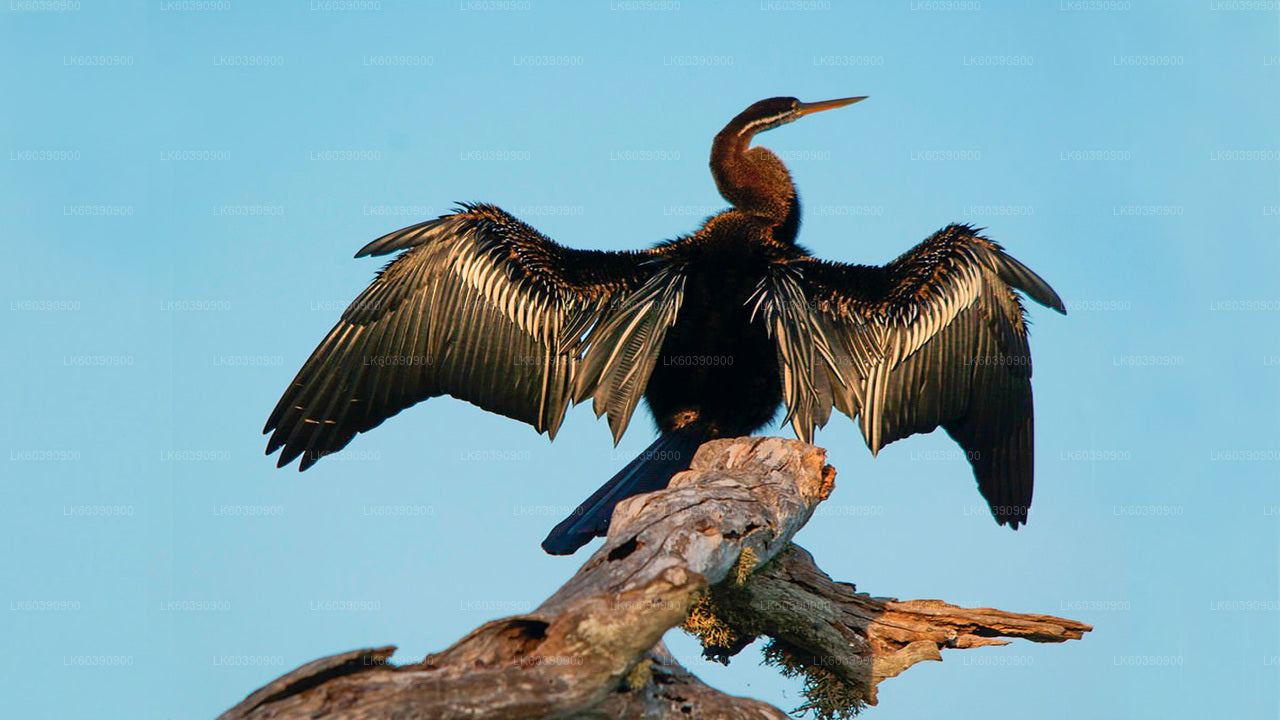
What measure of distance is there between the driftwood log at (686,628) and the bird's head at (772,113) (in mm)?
2496

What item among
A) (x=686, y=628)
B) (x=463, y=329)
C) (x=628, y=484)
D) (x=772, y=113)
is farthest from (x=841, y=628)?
(x=772, y=113)

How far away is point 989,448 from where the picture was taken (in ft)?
21.9

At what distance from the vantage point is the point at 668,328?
19.8ft

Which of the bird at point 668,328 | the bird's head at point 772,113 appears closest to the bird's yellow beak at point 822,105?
the bird's head at point 772,113

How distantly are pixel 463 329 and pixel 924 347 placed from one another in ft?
8.50

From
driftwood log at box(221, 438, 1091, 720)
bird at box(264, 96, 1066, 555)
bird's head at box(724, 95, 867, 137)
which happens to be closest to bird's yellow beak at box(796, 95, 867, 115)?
bird's head at box(724, 95, 867, 137)

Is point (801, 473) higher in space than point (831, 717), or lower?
higher

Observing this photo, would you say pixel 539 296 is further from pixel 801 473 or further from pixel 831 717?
pixel 831 717

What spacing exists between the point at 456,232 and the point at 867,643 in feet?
10.2

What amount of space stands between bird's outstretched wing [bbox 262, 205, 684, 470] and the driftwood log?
1256 millimetres

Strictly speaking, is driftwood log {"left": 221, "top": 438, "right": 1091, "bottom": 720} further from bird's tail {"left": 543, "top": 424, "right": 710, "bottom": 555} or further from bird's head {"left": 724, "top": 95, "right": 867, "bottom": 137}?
bird's head {"left": 724, "top": 95, "right": 867, "bottom": 137}

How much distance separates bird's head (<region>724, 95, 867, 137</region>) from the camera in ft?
23.0

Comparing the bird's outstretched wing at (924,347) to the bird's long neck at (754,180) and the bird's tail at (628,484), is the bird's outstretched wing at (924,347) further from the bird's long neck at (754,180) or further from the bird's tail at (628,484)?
the bird's tail at (628,484)

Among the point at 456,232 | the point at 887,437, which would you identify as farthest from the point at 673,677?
the point at 456,232
